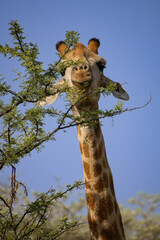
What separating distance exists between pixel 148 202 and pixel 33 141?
11.2 m

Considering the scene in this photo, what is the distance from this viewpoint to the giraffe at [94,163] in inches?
172

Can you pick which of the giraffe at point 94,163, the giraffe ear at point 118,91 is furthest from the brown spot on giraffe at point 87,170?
the giraffe ear at point 118,91

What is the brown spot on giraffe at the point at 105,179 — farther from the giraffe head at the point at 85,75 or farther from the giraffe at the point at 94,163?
the giraffe head at the point at 85,75

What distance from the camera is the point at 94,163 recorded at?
4.62 meters

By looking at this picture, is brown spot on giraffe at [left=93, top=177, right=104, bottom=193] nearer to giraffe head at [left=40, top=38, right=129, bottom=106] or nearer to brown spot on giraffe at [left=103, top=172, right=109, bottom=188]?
brown spot on giraffe at [left=103, top=172, right=109, bottom=188]

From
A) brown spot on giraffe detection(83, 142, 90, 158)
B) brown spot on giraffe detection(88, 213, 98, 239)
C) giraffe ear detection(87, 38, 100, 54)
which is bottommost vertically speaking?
brown spot on giraffe detection(88, 213, 98, 239)

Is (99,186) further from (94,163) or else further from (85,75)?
(85,75)

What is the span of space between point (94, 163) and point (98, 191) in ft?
1.54

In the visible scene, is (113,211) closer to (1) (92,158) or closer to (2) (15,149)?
(1) (92,158)

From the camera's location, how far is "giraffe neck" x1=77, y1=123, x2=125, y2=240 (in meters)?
4.40

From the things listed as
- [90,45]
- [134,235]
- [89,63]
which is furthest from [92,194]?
[134,235]

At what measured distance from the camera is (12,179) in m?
3.57

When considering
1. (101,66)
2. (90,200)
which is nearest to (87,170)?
(90,200)

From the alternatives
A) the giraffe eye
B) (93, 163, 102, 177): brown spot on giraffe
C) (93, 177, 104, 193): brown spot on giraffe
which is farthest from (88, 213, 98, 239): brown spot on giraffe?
the giraffe eye
